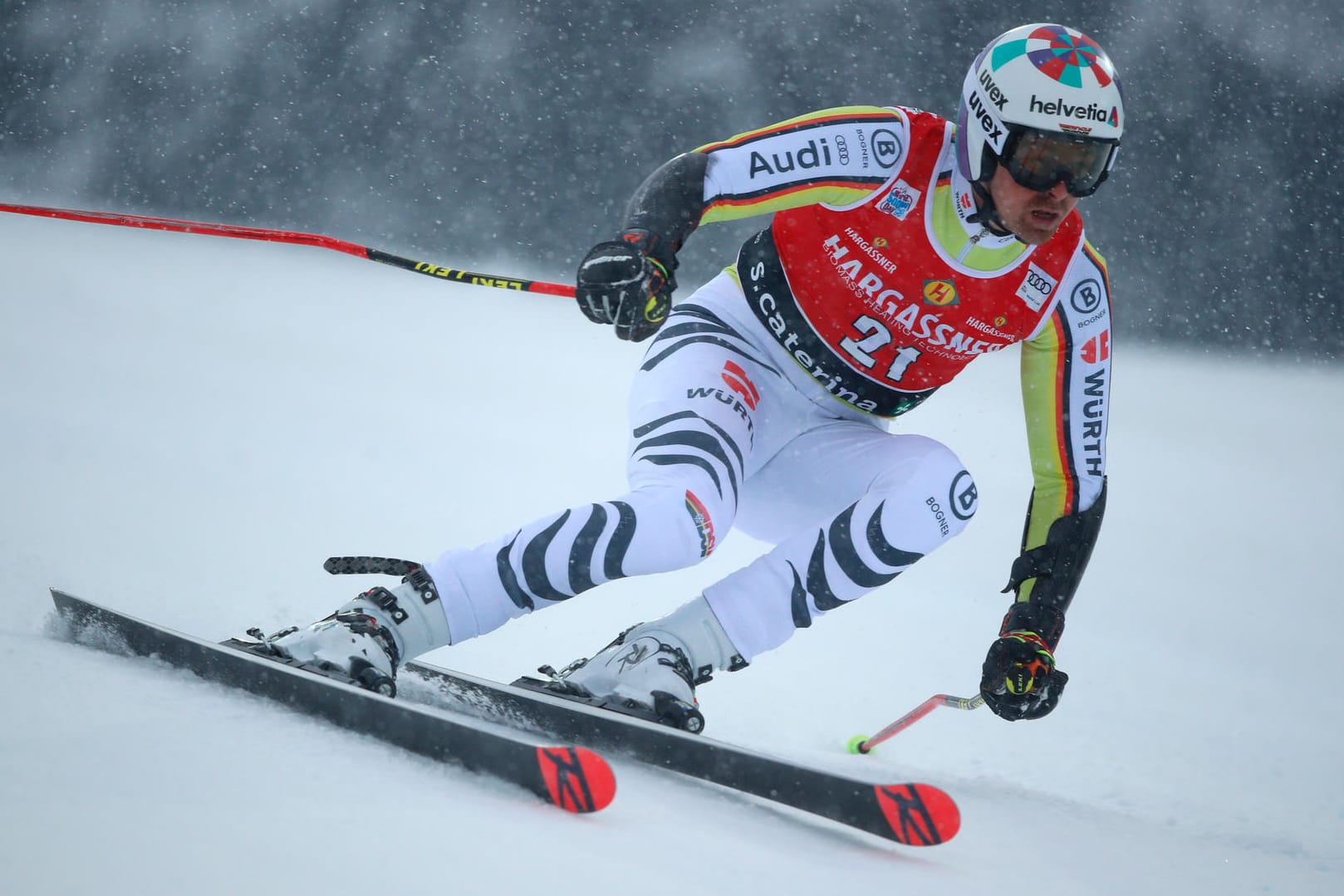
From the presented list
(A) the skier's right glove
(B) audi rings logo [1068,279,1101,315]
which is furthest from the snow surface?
(B) audi rings logo [1068,279,1101,315]

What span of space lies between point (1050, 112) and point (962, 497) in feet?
2.28

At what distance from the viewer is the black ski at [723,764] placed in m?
1.63

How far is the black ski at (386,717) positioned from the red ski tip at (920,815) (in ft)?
1.32

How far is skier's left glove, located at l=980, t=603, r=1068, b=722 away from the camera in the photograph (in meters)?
2.15

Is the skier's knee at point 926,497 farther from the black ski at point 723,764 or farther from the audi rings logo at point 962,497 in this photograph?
the black ski at point 723,764

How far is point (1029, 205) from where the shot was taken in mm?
2041

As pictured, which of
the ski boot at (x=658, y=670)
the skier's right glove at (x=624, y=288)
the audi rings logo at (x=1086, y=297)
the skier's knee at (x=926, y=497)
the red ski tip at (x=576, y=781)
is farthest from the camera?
the audi rings logo at (x=1086, y=297)

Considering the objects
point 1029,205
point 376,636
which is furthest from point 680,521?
point 1029,205

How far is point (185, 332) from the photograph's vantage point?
19.2 feet

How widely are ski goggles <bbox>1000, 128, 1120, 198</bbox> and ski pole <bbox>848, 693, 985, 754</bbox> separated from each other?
1.01 meters

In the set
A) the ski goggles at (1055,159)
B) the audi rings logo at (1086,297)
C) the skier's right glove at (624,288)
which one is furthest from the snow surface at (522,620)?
the ski goggles at (1055,159)

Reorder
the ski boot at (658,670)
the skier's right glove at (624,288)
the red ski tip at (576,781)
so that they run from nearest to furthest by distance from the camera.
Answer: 1. the red ski tip at (576,781)
2. the skier's right glove at (624,288)
3. the ski boot at (658,670)

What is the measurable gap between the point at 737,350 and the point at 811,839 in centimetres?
104

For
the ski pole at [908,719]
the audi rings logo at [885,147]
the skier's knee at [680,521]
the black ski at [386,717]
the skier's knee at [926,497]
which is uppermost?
the audi rings logo at [885,147]
